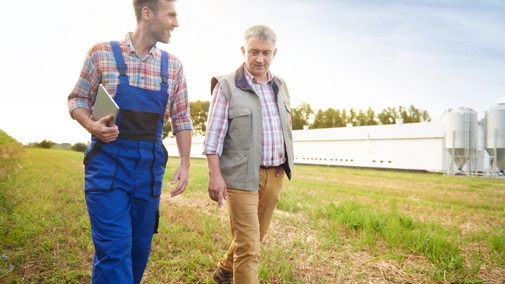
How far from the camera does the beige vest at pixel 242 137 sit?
104 inches

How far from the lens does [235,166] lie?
104 inches

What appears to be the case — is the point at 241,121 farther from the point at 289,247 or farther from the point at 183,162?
the point at 289,247

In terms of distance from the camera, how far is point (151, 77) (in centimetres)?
232

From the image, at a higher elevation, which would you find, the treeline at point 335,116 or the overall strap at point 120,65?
the treeline at point 335,116

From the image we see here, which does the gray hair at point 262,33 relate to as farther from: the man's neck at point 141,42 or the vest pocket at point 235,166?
the vest pocket at point 235,166

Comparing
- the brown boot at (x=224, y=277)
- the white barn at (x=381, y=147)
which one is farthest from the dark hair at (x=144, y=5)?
the white barn at (x=381, y=147)

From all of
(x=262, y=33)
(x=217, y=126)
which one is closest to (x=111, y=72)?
(x=217, y=126)

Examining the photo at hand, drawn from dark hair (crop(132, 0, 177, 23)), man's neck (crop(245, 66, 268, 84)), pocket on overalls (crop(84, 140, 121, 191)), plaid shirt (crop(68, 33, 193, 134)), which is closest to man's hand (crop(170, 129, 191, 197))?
plaid shirt (crop(68, 33, 193, 134))

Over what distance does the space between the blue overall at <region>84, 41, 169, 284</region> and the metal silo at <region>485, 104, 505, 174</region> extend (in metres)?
26.0

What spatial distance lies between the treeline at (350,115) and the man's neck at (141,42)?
205 feet

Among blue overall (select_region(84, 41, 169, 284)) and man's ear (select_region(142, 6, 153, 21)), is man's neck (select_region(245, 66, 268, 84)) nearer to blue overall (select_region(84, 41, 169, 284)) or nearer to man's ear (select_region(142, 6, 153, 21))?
blue overall (select_region(84, 41, 169, 284))

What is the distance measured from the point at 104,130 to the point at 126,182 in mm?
383

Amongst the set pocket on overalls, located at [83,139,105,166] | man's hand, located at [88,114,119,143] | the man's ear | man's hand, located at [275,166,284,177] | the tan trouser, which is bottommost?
the tan trouser

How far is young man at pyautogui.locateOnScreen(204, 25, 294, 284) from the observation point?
8.41 ft
